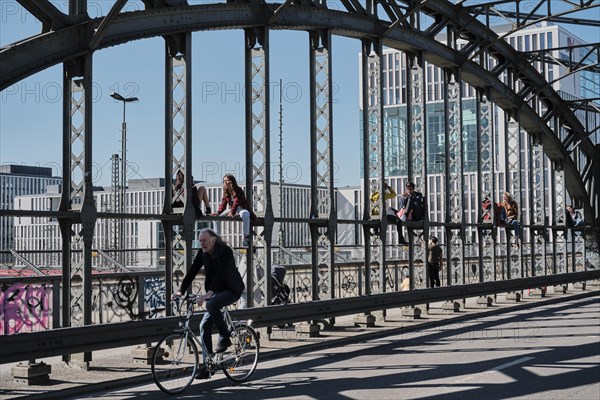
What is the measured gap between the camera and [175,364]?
10.9m

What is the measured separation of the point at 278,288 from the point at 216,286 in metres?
6.96

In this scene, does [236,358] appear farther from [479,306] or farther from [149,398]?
[479,306]

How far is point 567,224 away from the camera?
109ft

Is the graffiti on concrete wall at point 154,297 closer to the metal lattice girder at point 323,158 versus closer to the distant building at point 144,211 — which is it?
the metal lattice girder at point 323,158

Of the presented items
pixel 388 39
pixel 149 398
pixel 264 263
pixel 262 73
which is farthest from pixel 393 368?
pixel 388 39

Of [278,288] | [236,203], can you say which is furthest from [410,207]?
[236,203]

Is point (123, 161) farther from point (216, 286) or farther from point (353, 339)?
point (216, 286)

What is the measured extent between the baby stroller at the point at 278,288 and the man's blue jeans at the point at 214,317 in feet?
21.7

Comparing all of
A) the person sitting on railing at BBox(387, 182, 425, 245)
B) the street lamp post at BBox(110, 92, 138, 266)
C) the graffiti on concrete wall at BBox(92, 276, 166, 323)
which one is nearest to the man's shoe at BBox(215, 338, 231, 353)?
the graffiti on concrete wall at BBox(92, 276, 166, 323)

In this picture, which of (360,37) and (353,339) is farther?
(360,37)

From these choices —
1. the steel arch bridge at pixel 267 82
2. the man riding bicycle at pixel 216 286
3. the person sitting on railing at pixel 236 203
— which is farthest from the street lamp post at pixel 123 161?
the man riding bicycle at pixel 216 286

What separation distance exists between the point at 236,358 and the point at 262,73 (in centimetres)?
671

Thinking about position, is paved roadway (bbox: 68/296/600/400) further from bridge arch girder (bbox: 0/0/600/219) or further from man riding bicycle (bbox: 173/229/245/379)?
bridge arch girder (bbox: 0/0/600/219)

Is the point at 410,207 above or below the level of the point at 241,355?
above
